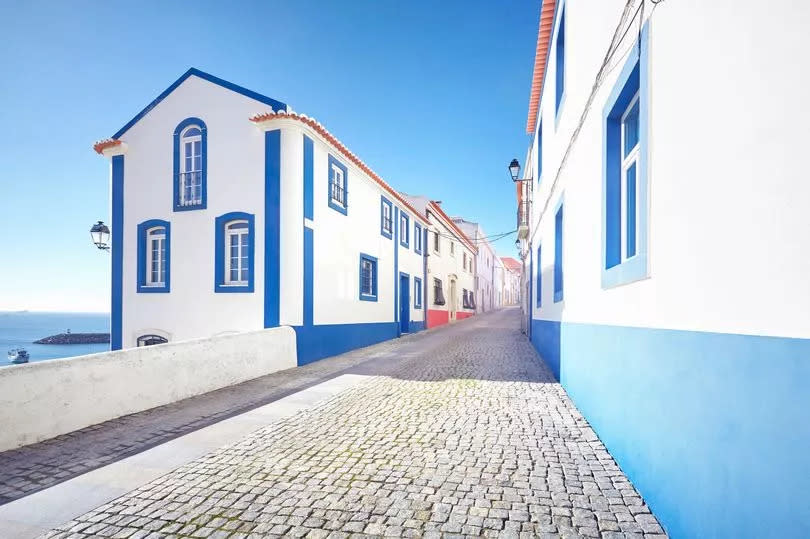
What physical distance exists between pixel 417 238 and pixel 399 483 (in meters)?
16.7

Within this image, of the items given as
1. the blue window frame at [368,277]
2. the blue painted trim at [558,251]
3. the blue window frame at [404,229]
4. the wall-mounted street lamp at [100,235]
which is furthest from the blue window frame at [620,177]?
the blue window frame at [404,229]

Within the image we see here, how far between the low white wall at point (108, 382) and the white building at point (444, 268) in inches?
510

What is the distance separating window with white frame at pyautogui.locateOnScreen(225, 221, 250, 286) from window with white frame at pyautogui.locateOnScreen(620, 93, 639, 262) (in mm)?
8240

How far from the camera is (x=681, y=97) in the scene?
7.73 ft

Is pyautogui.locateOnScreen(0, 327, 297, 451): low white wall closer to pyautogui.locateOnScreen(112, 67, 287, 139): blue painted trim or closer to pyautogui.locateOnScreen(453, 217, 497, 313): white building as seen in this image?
pyautogui.locateOnScreen(112, 67, 287, 139): blue painted trim

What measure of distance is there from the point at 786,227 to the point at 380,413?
4.45 m

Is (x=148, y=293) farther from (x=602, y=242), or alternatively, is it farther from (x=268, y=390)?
(x=602, y=242)

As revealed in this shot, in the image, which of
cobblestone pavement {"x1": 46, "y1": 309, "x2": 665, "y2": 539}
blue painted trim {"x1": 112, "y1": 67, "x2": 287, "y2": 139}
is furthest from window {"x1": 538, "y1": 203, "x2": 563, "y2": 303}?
blue painted trim {"x1": 112, "y1": 67, "x2": 287, "y2": 139}

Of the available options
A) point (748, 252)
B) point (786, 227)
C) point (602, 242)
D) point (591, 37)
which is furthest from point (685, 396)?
point (591, 37)

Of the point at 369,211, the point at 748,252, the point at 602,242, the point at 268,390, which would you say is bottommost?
the point at 268,390

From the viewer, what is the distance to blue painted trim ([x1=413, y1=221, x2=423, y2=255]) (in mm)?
18883

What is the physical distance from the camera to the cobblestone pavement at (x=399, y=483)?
8.43 ft

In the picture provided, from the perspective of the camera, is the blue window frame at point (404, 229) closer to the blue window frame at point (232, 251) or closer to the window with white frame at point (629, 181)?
the blue window frame at point (232, 251)

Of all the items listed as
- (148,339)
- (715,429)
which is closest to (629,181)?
(715,429)
